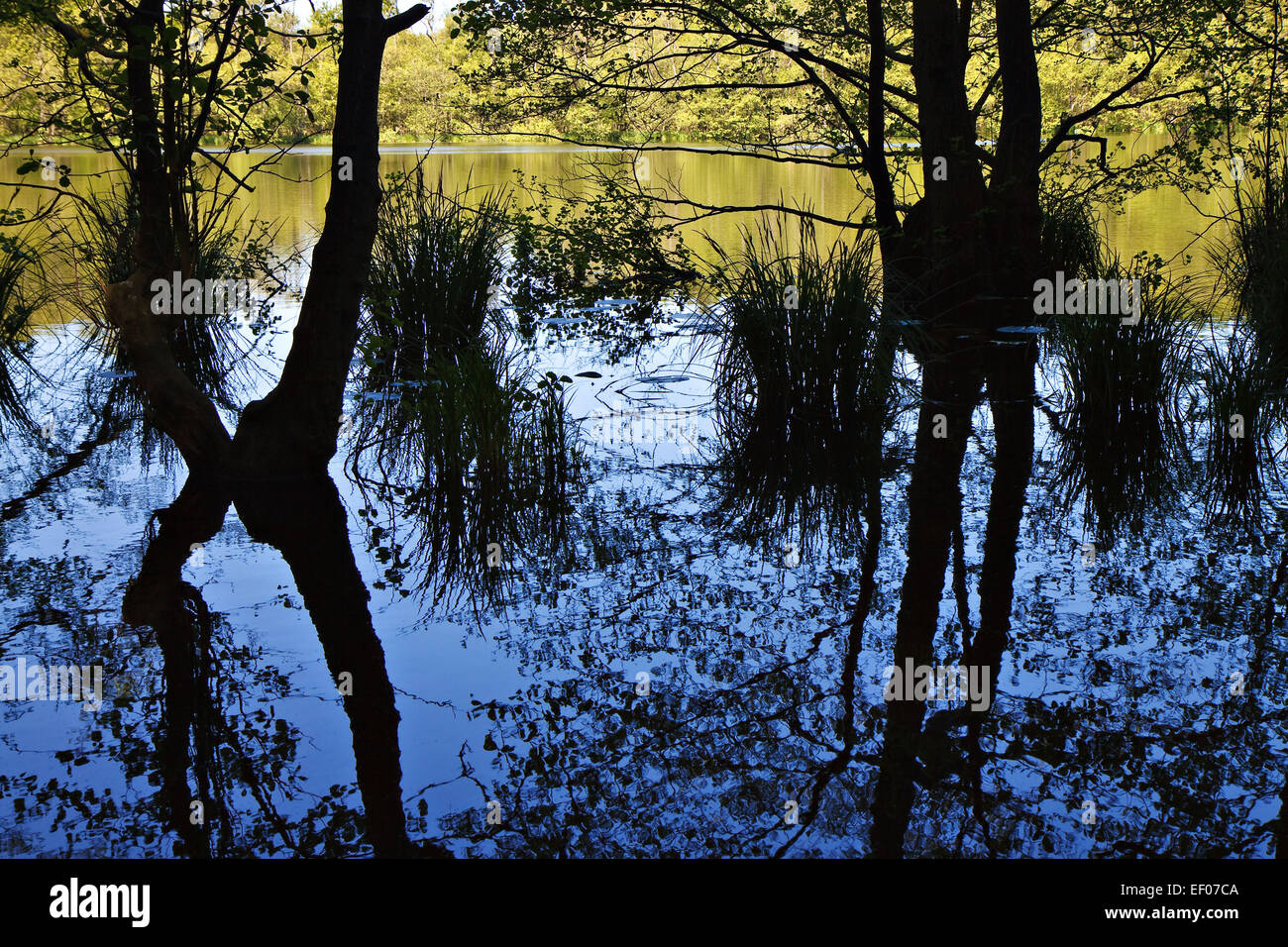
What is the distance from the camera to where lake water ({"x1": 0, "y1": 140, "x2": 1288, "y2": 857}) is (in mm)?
2389

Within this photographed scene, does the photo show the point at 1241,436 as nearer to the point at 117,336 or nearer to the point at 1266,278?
the point at 1266,278

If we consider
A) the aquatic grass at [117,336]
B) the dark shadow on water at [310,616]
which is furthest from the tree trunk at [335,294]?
the aquatic grass at [117,336]

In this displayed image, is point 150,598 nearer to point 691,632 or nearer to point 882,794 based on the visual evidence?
point 691,632

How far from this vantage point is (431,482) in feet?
16.5

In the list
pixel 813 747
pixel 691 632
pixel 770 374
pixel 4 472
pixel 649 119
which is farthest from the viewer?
pixel 649 119

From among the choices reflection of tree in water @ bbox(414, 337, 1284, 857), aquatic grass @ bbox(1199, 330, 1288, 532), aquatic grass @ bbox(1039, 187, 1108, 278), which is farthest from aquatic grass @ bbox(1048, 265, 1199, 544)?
aquatic grass @ bbox(1039, 187, 1108, 278)

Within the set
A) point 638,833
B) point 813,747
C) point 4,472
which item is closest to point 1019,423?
point 813,747

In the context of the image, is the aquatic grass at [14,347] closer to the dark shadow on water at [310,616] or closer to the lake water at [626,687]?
the lake water at [626,687]

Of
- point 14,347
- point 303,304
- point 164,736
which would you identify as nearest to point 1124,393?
point 303,304

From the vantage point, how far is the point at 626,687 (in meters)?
3.02

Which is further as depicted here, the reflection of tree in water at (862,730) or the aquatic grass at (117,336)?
the aquatic grass at (117,336)

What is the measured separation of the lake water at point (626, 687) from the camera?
7.84ft
